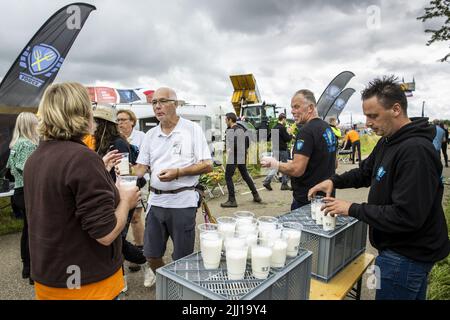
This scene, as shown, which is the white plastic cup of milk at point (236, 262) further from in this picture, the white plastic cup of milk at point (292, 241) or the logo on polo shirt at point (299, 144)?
the logo on polo shirt at point (299, 144)

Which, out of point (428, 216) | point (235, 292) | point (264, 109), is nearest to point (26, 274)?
point (235, 292)

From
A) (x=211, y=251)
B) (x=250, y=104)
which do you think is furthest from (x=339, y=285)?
(x=250, y=104)

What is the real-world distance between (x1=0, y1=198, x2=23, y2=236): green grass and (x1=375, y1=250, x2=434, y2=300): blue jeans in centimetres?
602

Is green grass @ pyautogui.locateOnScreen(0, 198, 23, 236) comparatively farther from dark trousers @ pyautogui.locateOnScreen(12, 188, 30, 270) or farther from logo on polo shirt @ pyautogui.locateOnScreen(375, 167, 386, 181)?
logo on polo shirt @ pyautogui.locateOnScreen(375, 167, 386, 181)

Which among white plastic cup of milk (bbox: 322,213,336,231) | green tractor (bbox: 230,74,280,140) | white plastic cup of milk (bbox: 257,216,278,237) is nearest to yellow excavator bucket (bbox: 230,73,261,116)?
green tractor (bbox: 230,74,280,140)

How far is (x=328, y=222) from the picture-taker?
2070 mm

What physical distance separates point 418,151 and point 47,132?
1975 mm

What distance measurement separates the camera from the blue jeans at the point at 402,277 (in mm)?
1796

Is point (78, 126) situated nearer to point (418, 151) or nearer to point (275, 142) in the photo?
point (418, 151)

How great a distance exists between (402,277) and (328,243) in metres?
0.46

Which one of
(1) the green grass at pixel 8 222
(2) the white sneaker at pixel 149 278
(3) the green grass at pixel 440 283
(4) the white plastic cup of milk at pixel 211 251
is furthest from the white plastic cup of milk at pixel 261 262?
(1) the green grass at pixel 8 222

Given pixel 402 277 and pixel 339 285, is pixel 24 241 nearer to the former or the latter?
pixel 339 285

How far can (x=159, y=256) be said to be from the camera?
2965 mm

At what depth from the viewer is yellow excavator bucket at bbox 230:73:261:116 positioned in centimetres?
1948
